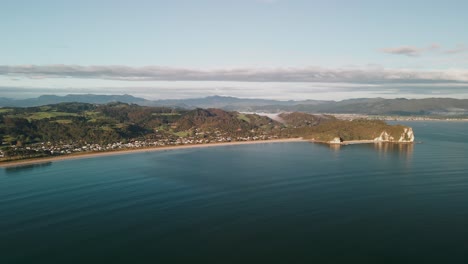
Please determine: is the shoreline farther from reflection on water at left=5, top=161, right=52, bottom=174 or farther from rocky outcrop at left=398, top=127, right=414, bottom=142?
rocky outcrop at left=398, top=127, right=414, bottom=142

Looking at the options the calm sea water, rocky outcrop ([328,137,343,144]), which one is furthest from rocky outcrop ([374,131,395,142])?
the calm sea water

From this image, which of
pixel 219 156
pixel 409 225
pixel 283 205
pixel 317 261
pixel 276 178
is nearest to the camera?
pixel 317 261

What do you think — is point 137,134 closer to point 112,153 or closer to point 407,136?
point 112,153

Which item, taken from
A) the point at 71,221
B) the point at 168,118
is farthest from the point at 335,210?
the point at 168,118

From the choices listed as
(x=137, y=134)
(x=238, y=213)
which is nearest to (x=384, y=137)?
(x=137, y=134)

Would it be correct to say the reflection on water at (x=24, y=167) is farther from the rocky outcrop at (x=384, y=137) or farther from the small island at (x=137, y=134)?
the rocky outcrop at (x=384, y=137)

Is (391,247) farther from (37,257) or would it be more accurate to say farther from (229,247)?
(37,257)
